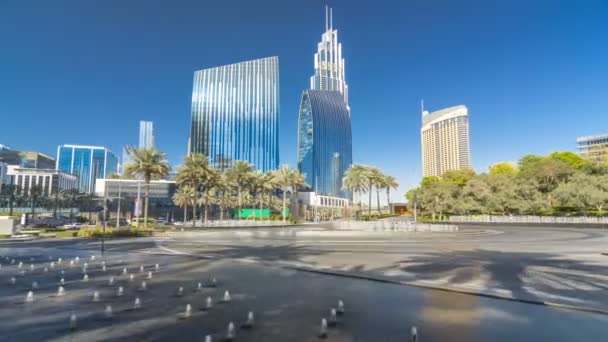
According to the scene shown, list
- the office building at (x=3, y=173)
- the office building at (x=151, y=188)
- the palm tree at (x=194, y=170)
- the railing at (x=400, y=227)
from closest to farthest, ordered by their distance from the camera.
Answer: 1. the railing at (x=400, y=227)
2. the palm tree at (x=194, y=170)
3. the office building at (x=151, y=188)
4. the office building at (x=3, y=173)

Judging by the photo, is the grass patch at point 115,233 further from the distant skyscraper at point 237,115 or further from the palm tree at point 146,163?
the distant skyscraper at point 237,115

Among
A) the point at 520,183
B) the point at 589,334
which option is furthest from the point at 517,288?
the point at 520,183

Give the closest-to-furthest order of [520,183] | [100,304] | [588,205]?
[100,304], [588,205], [520,183]

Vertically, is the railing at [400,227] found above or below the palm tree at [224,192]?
below

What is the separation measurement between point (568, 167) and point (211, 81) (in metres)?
145

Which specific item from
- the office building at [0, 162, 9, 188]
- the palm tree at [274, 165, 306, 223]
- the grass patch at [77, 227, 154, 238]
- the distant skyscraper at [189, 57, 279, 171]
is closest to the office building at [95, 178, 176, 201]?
the distant skyscraper at [189, 57, 279, 171]

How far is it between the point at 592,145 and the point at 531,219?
554 feet

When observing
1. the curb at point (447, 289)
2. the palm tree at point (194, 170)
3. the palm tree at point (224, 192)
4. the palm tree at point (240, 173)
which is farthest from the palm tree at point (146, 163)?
the curb at point (447, 289)

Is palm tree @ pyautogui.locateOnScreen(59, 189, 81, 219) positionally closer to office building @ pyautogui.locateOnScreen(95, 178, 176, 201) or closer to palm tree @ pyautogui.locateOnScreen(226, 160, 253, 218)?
office building @ pyautogui.locateOnScreen(95, 178, 176, 201)

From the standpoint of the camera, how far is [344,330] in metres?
7.27

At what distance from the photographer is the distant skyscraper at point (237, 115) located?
513ft

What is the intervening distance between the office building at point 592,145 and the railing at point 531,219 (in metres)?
143

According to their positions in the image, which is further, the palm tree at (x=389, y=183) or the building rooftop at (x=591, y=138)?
the building rooftop at (x=591, y=138)

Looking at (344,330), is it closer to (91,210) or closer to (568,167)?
(568,167)
